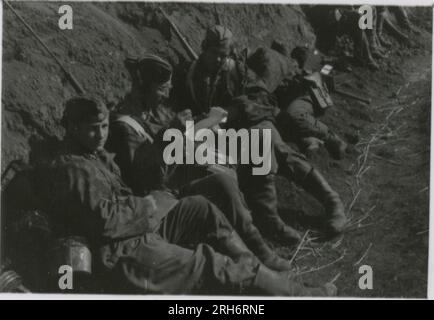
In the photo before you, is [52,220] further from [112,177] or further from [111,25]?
[111,25]

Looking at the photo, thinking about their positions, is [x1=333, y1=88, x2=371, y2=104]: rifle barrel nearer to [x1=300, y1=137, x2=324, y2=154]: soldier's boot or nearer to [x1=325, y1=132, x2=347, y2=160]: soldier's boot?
[x1=325, y1=132, x2=347, y2=160]: soldier's boot

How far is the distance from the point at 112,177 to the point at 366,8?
231cm

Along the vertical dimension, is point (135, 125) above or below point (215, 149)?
above

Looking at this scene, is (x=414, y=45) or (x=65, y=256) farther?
(x=414, y=45)

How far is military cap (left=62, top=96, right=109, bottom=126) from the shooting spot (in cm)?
682

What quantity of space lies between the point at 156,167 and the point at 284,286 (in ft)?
4.23

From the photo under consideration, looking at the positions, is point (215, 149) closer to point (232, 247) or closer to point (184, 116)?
point (184, 116)

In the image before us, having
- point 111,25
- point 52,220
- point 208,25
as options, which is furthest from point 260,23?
point 52,220

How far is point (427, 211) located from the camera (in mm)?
7016

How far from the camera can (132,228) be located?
6.77 metres

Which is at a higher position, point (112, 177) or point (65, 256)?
point (112, 177)

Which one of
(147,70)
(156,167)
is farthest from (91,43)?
(156,167)

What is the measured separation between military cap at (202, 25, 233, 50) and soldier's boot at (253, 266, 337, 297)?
1702 millimetres

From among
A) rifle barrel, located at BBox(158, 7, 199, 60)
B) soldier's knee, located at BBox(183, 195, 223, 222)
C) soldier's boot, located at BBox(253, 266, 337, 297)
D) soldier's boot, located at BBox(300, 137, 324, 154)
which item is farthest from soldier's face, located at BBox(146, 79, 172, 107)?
soldier's boot, located at BBox(253, 266, 337, 297)
